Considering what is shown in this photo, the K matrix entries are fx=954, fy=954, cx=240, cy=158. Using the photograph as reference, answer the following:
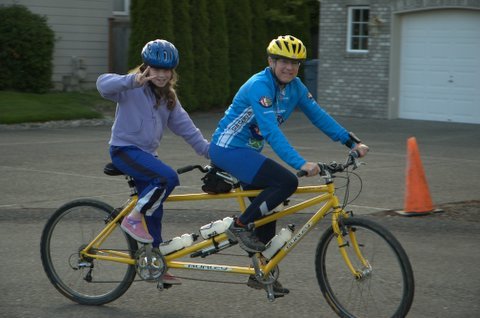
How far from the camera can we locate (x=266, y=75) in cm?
583

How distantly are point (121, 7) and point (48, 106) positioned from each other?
6.11m

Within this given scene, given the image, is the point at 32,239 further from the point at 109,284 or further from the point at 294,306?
the point at 294,306

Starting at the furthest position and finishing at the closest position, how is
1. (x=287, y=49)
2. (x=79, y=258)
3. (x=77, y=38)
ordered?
(x=77, y=38), (x=79, y=258), (x=287, y=49)

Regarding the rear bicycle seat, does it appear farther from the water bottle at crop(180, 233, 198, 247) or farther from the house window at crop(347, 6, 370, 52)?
the house window at crop(347, 6, 370, 52)

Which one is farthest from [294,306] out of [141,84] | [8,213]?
[8,213]

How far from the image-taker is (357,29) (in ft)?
76.2

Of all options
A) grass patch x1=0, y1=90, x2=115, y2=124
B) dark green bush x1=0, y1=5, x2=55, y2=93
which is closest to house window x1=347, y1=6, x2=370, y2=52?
grass patch x1=0, y1=90, x2=115, y2=124

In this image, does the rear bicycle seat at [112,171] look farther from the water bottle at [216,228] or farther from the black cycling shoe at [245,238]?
the black cycling shoe at [245,238]

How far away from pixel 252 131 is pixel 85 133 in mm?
12847

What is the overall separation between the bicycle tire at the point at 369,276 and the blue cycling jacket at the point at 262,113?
652mm

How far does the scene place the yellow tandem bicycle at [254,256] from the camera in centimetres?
542

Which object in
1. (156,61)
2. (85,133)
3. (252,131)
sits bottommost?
(85,133)

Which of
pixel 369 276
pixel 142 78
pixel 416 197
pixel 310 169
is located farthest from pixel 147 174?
pixel 416 197

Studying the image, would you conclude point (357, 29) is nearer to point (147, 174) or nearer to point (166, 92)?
point (166, 92)
